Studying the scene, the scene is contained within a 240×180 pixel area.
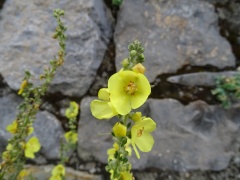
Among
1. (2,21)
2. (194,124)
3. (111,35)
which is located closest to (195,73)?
(194,124)

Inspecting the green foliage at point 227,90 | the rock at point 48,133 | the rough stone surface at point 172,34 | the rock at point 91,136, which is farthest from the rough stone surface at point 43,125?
the green foliage at point 227,90

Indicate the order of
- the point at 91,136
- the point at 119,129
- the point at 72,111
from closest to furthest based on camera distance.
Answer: the point at 119,129, the point at 72,111, the point at 91,136

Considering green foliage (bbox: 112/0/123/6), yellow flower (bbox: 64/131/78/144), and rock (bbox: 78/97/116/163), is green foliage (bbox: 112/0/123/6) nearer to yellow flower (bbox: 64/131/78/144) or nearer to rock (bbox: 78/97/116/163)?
rock (bbox: 78/97/116/163)

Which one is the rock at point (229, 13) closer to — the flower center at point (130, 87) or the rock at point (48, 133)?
the rock at point (48, 133)

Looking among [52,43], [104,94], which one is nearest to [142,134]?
[104,94]

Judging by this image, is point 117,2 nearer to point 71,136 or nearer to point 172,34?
point 172,34
